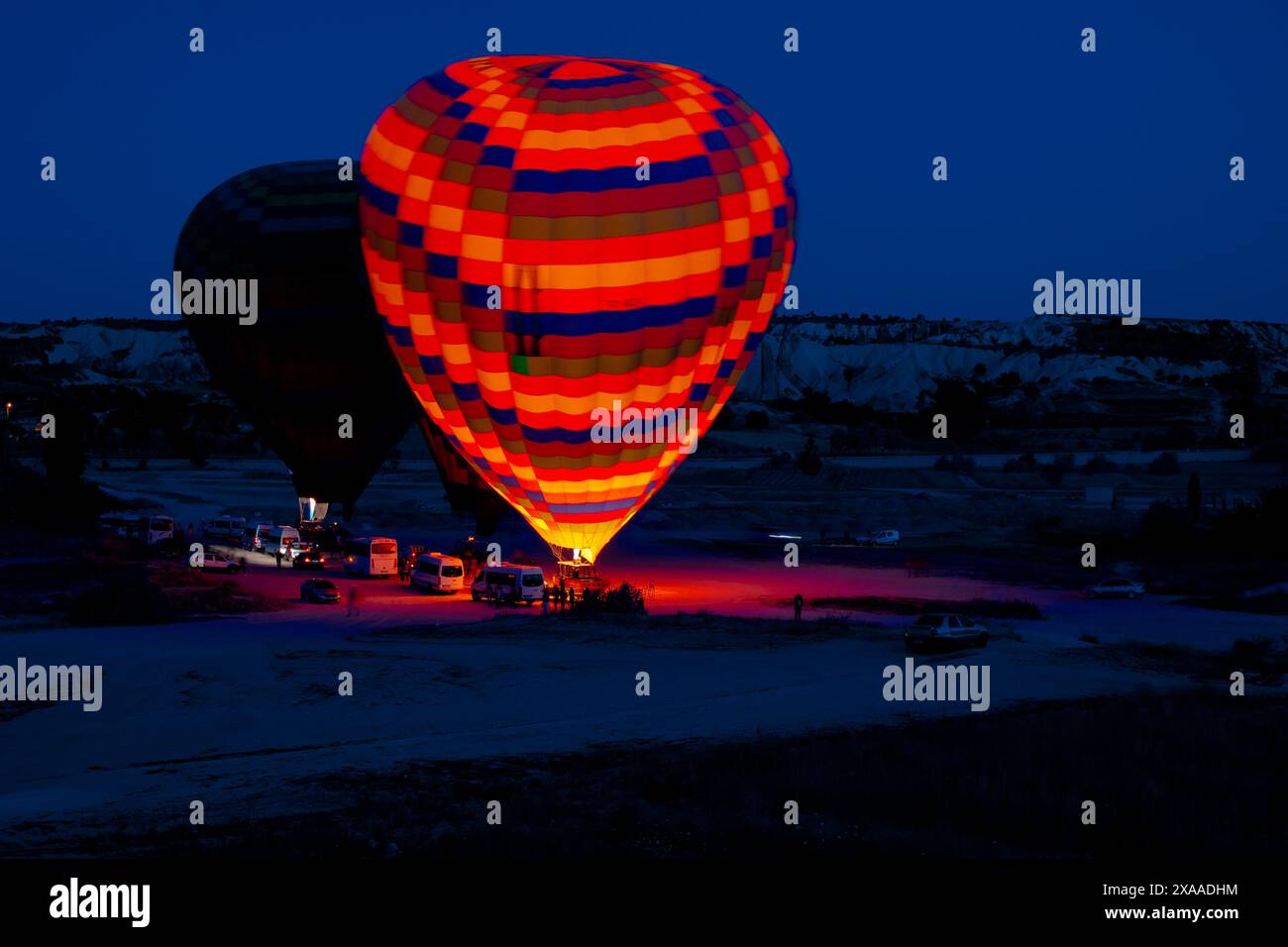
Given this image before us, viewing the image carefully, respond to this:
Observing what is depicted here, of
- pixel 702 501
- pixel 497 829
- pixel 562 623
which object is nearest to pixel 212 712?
pixel 497 829

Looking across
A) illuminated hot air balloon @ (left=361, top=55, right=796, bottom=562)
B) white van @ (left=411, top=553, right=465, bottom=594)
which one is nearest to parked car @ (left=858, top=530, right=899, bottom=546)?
white van @ (left=411, top=553, right=465, bottom=594)

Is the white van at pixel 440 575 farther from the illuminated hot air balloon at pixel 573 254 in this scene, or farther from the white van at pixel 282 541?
the white van at pixel 282 541

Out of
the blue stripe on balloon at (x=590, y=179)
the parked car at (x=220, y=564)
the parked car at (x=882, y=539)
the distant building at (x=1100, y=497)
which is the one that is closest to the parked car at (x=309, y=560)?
the parked car at (x=220, y=564)

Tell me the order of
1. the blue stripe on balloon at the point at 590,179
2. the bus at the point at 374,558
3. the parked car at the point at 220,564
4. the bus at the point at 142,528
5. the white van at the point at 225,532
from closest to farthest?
the blue stripe on balloon at the point at 590,179 → the bus at the point at 374,558 → the parked car at the point at 220,564 → the bus at the point at 142,528 → the white van at the point at 225,532

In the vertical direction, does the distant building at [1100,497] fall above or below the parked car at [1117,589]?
above

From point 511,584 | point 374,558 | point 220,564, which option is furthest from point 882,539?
point 220,564

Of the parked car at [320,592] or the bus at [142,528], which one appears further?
the bus at [142,528]
